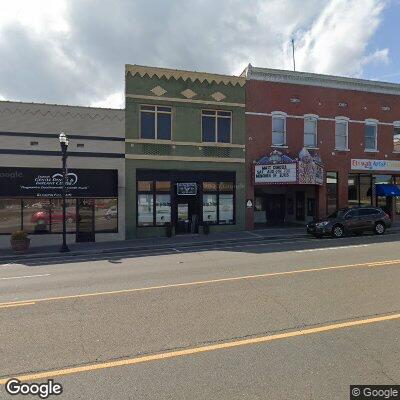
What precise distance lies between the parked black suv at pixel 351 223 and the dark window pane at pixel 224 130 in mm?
7076

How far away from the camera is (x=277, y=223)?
26.1m

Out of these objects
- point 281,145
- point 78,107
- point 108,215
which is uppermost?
point 78,107

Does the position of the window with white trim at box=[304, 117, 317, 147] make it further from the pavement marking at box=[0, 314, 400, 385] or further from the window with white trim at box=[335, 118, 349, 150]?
the pavement marking at box=[0, 314, 400, 385]

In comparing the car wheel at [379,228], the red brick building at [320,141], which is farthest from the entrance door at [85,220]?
the car wheel at [379,228]

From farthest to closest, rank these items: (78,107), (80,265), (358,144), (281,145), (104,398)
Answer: (358,144) < (281,145) < (78,107) < (80,265) < (104,398)

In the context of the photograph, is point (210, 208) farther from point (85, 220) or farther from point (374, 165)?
point (374, 165)

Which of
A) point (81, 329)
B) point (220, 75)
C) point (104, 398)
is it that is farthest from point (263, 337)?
point (220, 75)

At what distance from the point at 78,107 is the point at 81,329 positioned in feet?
52.9

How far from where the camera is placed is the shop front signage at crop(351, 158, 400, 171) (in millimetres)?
24731

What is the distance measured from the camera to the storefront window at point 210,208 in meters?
21.9

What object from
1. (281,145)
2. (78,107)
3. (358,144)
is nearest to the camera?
(78,107)

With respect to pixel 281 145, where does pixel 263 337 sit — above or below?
below

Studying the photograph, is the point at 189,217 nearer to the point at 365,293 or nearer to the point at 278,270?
the point at 278,270

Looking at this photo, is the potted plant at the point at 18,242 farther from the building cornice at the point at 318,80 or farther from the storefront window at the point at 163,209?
the building cornice at the point at 318,80
